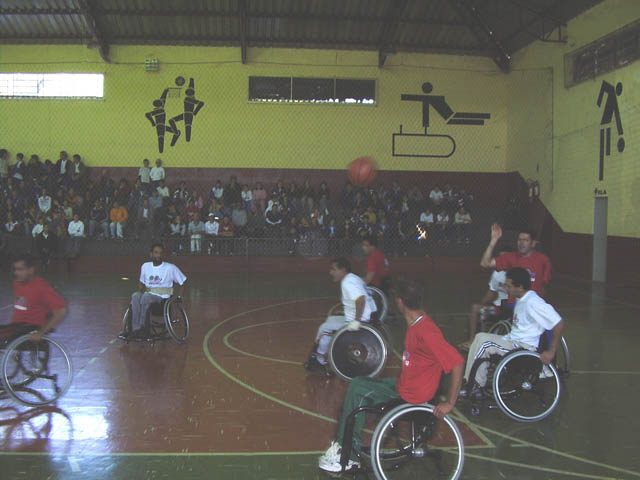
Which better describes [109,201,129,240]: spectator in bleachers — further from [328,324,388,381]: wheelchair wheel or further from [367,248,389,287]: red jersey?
[328,324,388,381]: wheelchair wheel

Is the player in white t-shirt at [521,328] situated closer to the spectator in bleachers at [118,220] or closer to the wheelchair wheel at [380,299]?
the wheelchair wheel at [380,299]

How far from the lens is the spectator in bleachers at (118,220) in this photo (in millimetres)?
15422

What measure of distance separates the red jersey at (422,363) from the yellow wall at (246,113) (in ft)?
50.8

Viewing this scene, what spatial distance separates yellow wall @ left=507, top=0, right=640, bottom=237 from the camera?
1281 cm

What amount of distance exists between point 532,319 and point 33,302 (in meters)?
4.10

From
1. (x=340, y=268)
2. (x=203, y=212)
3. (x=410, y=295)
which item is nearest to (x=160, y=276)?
(x=340, y=268)

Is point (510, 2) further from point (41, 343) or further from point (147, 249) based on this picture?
point (41, 343)

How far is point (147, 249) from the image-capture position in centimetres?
1530

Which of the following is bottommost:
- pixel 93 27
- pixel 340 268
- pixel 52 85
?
pixel 340 268

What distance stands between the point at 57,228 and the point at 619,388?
43.9 feet

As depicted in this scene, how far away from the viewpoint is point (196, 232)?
1538 cm

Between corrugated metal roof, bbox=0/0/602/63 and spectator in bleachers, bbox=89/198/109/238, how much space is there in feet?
17.7

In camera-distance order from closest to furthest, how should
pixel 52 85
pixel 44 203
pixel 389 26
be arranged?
1. pixel 44 203
2. pixel 389 26
3. pixel 52 85

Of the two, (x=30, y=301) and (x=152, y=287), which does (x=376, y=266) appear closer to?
(x=152, y=287)
